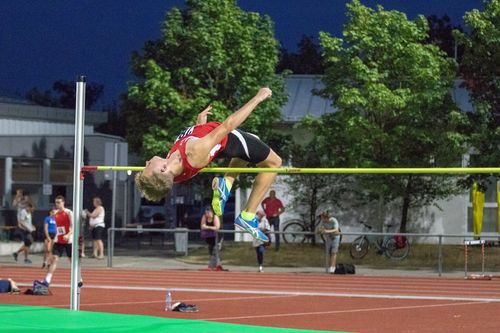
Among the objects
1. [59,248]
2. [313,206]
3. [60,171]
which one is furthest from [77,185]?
[60,171]

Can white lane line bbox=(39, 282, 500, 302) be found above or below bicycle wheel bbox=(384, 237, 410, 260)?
below

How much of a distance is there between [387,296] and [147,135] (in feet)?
31.9

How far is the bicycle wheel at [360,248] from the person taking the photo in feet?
75.3

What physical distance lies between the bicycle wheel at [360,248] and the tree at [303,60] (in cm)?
3466

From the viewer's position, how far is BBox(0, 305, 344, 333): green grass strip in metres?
7.86

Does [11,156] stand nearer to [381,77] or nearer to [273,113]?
[273,113]

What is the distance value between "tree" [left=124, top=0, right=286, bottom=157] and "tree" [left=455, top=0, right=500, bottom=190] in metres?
5.11

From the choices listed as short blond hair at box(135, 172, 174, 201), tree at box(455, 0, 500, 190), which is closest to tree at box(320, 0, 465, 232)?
tree at box(455, 0, 500, 190)

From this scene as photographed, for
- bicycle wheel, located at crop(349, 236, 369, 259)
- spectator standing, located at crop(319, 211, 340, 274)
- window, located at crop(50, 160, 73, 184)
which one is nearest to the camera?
spectator standing, located at crop(319, 211, 340, 274)

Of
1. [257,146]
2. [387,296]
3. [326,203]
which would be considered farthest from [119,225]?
[257,146]

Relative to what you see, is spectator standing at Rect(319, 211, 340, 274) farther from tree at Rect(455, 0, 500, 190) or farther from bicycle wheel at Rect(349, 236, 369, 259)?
tree at Rect(455, 0, 500, 190)

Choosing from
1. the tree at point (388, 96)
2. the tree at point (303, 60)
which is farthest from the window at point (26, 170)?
the tree at point (303, 60)

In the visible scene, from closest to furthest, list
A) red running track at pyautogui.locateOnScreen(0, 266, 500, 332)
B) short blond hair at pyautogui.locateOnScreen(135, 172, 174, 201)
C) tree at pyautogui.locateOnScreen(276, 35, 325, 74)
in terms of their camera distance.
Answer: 1. short blond hair at pyautogui.locateOnScreen(135, 172, 174, 201)
2. red running track at pyautogui.locateOnScreen(0, 266, 500, 332)
3. tree at pyautogui.locateOnScreen(276, 35, 325, 74)

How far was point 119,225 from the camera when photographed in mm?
33875
